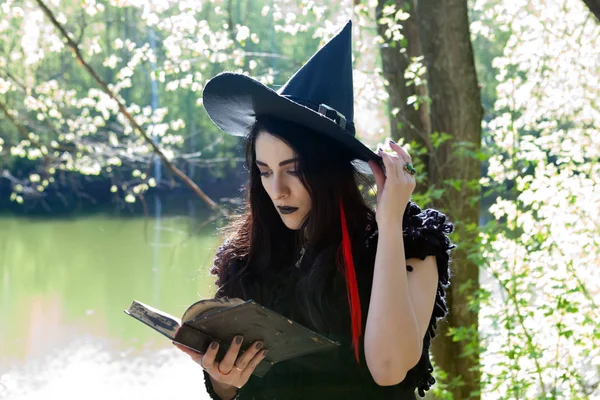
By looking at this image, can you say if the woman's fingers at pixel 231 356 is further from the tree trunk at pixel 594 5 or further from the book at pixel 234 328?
the tree trunk at pixel 594 5

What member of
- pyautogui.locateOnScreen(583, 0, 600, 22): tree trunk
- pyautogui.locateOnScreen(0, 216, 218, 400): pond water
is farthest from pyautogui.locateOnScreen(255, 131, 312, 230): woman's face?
pyautogui.locateOnScreen(0, 216, 218, 400): pond water

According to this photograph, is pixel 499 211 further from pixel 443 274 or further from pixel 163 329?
pixel 163 329

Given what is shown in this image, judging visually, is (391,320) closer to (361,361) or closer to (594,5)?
(361,361)

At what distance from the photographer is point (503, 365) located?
3535 mm

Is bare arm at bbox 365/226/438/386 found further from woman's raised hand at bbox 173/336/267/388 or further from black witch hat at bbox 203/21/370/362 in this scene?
woman's raised hand at bbox 173/336/267/388

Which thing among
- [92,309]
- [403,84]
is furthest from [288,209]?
[92,309]

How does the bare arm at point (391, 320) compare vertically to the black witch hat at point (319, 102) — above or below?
A: below

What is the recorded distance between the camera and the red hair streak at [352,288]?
4.65ft

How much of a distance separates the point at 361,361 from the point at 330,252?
21 centimetres

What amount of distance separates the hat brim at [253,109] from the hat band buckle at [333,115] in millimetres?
A: 25

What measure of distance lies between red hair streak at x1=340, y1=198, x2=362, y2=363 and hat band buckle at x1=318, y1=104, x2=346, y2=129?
0.56ft

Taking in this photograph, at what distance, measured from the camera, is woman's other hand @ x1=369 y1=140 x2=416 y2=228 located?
53.5 inches

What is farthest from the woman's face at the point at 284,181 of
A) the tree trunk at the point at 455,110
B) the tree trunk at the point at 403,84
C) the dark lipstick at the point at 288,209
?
the tree trunk at the point at 403,84

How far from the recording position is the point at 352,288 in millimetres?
1444
